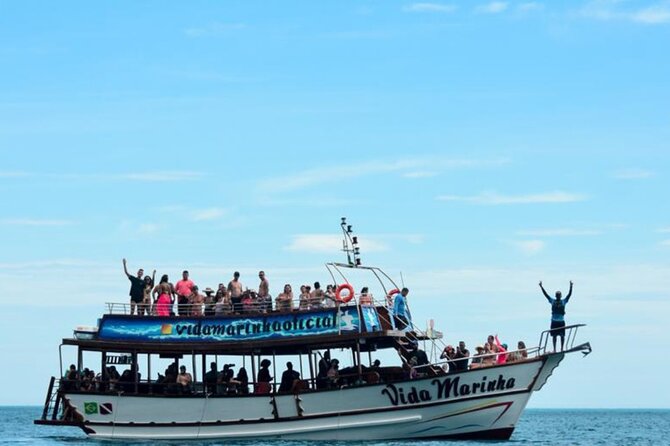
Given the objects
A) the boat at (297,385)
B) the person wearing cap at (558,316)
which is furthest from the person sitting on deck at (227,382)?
the person wearing cap at (558,316)

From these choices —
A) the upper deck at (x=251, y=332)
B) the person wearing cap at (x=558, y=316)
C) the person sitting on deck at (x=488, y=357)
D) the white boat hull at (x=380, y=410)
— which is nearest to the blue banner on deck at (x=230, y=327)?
the upper deck at (x=251, y=332)

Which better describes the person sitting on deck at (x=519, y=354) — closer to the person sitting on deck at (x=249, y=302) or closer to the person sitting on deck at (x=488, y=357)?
the person sitting on deck at (x=488, y=357)

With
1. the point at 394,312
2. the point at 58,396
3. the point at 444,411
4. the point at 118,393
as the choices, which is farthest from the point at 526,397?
the point at 58,396

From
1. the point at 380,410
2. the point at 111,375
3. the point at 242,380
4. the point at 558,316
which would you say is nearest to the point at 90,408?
the point at 111,375

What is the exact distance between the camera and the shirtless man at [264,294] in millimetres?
30750

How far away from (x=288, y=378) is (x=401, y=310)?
375 centimetres

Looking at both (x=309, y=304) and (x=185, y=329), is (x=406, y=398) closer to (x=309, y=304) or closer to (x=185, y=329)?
(x=309, y=304)

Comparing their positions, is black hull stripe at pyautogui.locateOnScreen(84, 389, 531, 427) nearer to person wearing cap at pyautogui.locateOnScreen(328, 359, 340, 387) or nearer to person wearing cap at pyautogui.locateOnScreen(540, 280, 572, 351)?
person wearing cap at pyautogui.locateOnScreen(328, 359, 340, 387)

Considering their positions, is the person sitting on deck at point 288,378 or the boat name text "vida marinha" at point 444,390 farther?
the person sitting on deck at point 288,378

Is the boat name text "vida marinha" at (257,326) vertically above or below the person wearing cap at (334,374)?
above

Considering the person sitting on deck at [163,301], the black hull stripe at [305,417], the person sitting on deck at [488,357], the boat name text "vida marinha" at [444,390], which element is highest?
the person sitting on deck at [163,301]

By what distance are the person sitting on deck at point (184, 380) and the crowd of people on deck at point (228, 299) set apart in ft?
5.58

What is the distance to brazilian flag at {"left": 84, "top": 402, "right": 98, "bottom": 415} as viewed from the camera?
106 ft

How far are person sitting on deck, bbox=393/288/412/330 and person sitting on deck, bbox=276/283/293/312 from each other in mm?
2965
